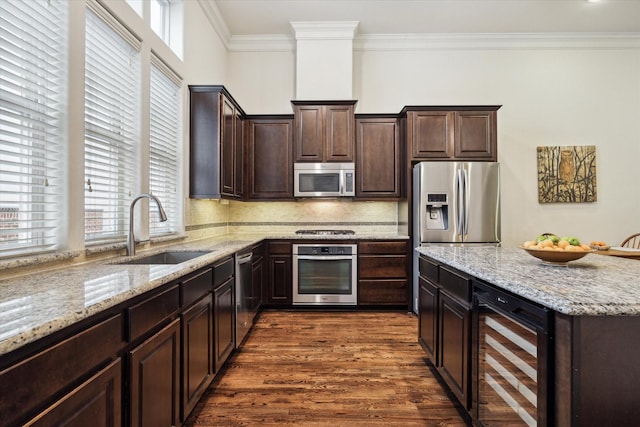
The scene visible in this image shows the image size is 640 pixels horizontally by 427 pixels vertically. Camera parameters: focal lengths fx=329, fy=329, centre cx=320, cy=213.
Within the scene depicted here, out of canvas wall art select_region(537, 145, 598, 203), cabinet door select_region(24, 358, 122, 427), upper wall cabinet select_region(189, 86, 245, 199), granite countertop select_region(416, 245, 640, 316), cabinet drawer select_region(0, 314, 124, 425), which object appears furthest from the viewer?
canvas wall art select_region(537, 145, 598, 203)

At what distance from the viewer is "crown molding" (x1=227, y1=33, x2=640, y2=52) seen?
4.56 meters

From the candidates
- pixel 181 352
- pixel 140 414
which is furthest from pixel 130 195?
pixel 140 414

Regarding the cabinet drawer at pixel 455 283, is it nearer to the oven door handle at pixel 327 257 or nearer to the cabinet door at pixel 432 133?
the oven door handle at pixel 327 257

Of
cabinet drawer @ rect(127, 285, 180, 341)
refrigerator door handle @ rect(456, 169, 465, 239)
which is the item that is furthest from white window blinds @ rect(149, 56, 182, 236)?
refrigerator door handle @ rect(456, 169, 465, 239)

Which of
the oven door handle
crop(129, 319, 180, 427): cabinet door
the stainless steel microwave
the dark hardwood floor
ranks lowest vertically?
the dark hardwood floor

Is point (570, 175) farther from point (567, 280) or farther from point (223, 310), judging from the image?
point (223, 310)

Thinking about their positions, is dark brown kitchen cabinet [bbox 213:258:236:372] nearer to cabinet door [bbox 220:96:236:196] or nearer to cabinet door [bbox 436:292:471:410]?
cabinet door [bbox 220:96:236:196]

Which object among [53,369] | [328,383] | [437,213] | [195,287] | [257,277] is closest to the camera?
[53,369]

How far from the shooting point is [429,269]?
2.41 m

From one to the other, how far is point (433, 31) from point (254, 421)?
4.88 m

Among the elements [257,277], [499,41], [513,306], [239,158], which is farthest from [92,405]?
[499,41]

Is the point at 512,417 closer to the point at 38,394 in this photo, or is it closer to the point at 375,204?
the point at 38,394

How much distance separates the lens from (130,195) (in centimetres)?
240

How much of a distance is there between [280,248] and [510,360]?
115 inches
